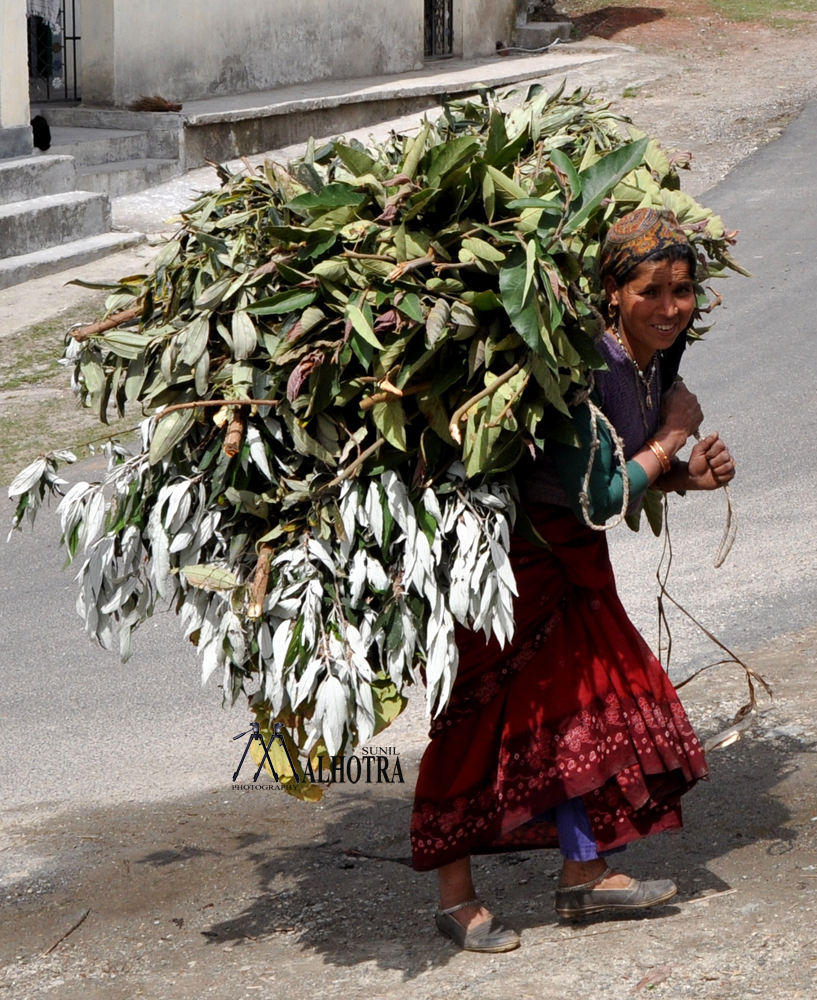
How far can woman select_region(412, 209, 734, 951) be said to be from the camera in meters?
2.71

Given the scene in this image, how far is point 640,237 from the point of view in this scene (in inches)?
100.0

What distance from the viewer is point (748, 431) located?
632cm

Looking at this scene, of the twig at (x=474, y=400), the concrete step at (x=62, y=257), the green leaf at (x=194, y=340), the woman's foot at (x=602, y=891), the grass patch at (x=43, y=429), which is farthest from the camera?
the concrete step at (x=62, y=257)

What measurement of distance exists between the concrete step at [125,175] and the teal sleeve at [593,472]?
920 centimetres

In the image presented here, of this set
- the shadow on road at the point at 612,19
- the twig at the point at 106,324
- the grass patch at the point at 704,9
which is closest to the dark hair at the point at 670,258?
the twig at the point at 106,324

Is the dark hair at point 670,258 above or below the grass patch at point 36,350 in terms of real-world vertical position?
above

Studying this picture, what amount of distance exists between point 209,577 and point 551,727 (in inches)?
31.2

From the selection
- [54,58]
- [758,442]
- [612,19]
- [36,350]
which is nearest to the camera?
[758,442]

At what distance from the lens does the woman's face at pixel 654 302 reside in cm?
Answer: 257

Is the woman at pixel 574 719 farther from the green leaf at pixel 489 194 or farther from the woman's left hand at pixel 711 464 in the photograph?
the green leaf at pixel 489 194

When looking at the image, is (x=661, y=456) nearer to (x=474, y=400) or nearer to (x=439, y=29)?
(x=474, y=400)

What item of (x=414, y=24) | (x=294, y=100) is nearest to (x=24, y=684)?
(x=294, y=100)

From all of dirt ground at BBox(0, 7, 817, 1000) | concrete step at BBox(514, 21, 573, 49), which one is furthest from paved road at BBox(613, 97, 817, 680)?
concrete step at BBox(514, 21, 573, 49)

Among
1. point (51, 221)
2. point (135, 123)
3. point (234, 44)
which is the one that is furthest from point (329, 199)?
point (234, 44)
